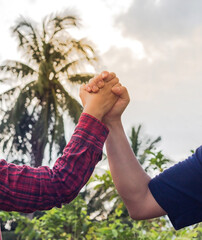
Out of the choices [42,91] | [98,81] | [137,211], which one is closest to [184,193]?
[137,211]

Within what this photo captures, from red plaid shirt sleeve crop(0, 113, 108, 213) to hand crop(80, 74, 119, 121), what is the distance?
123 mm

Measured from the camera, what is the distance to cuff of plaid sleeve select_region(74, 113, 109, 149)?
1.06 m

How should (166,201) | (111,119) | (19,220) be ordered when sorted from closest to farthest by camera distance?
(166,201), (111,119), (19,220)

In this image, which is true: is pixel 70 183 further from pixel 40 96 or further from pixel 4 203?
pixel 40 96

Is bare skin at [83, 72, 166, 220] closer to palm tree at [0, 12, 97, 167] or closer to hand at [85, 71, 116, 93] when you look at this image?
hand at [85, 71, 116, 93]

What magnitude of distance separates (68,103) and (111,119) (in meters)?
18.7

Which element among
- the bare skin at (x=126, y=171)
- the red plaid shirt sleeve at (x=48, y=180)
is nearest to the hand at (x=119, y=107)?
the bare skin at (x=126, y=171)

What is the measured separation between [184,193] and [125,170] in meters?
0.21

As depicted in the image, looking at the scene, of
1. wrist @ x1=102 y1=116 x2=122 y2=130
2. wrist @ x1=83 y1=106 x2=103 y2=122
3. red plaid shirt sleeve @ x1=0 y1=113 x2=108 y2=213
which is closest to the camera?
red plaid shirt sleeve @ x1=0 y1=113 x2=108 y2=213

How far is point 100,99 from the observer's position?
4.01ft

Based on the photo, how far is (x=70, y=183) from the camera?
1.00 m

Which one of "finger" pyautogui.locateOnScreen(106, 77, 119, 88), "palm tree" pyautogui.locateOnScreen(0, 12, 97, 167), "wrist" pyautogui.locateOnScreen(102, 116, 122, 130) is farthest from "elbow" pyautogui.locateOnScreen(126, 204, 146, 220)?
"palm tree" pyautogui.locateOnScreen(0, 12, 97, 167)

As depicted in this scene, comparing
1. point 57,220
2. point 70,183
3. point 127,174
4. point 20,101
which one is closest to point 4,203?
point 70,183

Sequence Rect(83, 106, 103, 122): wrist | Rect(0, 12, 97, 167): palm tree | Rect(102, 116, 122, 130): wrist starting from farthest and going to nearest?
Rect(0, 12, 97, 167): palm tree, Rect(102, 116, 122, 130): wrist, Rect(83, 106, 103, 122): wrist
